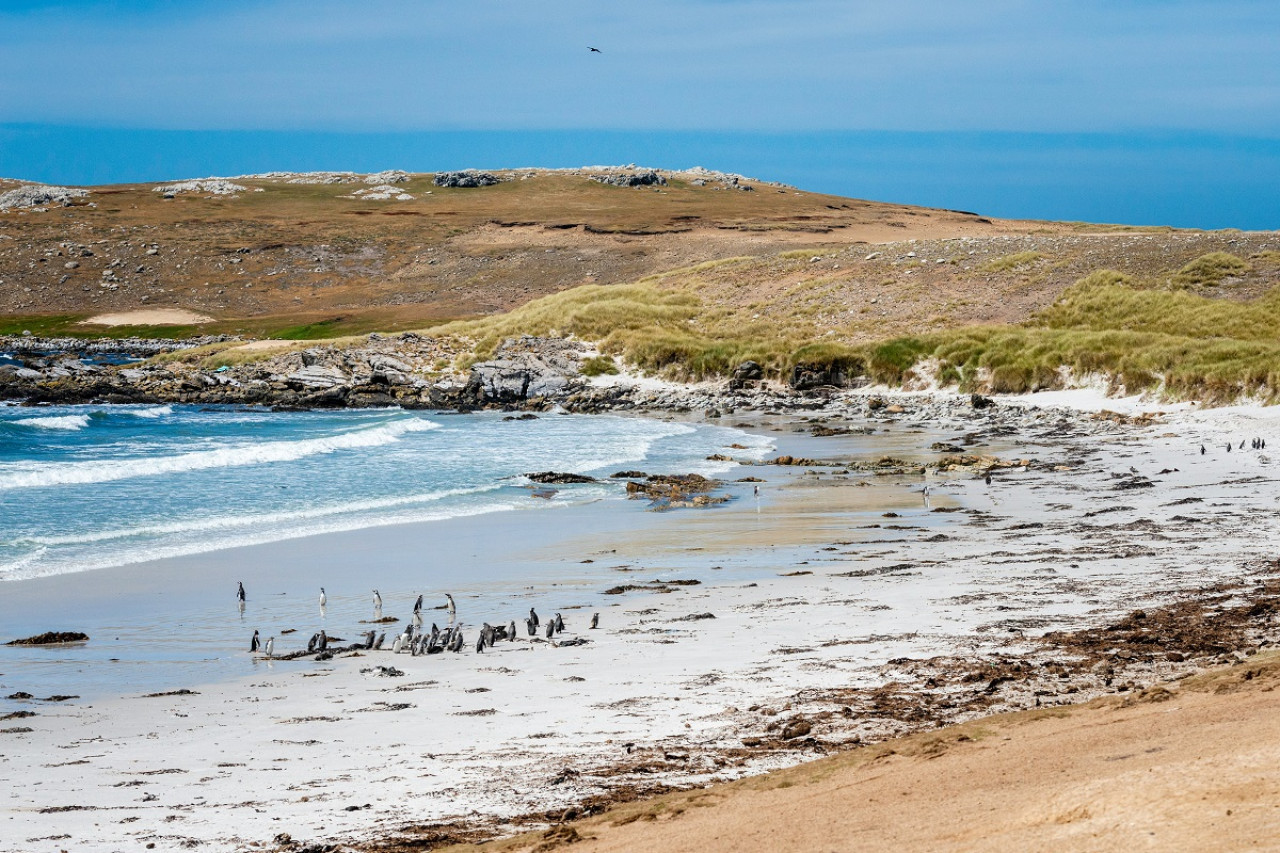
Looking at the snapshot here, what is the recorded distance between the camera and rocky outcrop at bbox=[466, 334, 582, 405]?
39812 millimetres

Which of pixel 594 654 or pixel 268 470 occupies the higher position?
pixel 268 470

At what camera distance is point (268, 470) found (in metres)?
24.8

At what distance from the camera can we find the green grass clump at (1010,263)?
1750 inches

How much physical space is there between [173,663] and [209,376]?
38.2 meters

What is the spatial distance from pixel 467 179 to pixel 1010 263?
87.2 metres

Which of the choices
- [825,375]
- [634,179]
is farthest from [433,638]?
[634,179]

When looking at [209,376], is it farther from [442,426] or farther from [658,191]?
[658,191]

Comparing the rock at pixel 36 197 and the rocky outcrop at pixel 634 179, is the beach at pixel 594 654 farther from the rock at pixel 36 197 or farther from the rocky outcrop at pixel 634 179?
the rocky outcrop at pixel 634 179

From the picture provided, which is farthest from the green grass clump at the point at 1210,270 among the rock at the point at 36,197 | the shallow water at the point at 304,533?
the rock at the point at 36,197

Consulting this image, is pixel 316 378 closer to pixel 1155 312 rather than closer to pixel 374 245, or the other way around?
pixel 1155 312

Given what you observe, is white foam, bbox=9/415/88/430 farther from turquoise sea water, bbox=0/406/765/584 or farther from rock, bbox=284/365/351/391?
rock, bbox=284/365/351/391

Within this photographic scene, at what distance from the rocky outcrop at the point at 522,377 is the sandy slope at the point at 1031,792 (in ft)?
111

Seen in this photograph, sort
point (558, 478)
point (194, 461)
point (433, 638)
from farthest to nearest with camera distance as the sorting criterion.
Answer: point (194, 461), point (558, 478), point (433, 638)

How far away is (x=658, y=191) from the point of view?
117m
